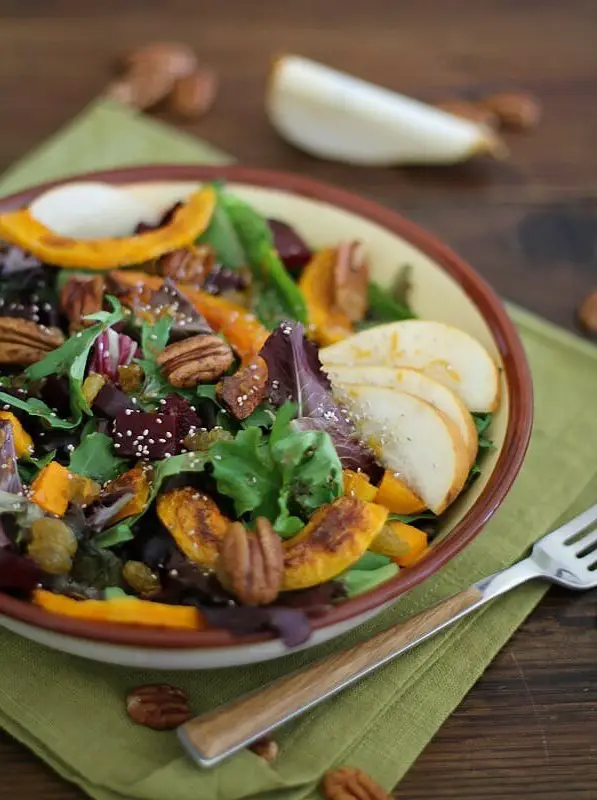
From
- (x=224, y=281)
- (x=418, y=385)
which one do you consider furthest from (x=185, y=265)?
(x=418, y=385)

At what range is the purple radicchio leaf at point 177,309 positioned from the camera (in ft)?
7.80

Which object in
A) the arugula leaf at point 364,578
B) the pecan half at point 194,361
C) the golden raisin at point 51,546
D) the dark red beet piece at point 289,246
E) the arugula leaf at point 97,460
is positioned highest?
the dark red beet piece at point 289,246

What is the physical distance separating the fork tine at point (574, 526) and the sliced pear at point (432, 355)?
0.32 meters

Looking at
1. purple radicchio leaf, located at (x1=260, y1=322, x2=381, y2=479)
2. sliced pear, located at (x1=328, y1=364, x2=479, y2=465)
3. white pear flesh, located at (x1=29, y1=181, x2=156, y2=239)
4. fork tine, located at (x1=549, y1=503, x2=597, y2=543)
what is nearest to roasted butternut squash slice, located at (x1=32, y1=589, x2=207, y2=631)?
purple radicchio leaf, located at (x1=260, y1=322, x2=381, y2=479)

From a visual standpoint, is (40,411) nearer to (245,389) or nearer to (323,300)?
(245,389)

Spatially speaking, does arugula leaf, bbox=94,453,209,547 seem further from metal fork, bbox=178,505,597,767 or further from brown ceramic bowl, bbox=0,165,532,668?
metal fork, bbox=178,505,597,767

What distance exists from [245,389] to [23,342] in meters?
0.54

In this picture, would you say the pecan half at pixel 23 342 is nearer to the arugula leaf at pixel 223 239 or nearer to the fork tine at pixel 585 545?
the arugula leaf at pixel 223 239

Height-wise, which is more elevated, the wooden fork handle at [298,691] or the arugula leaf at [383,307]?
the arugula leaf at [383,307]

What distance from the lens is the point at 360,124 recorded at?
345 centimetres

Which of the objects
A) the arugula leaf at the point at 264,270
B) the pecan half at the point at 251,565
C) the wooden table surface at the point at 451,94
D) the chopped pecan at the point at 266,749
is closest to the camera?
the pecan half at the point at 251,565

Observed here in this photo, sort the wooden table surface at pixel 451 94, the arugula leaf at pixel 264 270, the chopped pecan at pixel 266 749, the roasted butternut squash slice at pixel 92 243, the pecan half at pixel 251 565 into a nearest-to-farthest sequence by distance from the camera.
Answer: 1. the pecan half at pixel 251 565
2. the chopped pecan at pixel 266 749
3. the wooden table surface at pixel 451 94
4. the roasted butternut squash slice at pixel 92 243
5. the arugula leaf at pixel 264 270

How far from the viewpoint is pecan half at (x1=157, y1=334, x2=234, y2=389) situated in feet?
7.34

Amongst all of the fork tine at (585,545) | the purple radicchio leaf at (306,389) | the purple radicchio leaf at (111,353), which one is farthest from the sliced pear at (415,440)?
the purple radicchio leaf at (111,353)
